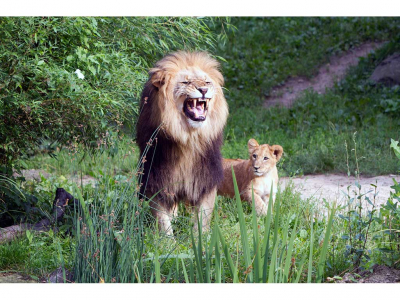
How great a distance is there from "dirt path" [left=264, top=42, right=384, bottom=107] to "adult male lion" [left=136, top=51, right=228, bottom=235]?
19.7ft

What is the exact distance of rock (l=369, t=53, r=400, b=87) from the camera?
9.88 meters

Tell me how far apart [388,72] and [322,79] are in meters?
1.54

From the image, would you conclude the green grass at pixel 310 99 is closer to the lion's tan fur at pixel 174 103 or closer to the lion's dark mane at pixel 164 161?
the lion's dark mane at pixel 164 161

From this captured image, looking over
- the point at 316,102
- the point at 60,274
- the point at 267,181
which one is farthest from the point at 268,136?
the point at 60,274

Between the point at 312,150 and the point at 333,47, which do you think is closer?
the point at 312,150

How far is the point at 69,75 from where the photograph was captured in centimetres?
431

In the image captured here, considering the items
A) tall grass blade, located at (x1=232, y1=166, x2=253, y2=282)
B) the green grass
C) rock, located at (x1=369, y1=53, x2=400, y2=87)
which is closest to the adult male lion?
tall grass blade, located at (x1=232, y1=166, x2=253, y2=282)

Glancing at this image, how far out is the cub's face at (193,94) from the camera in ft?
13.1

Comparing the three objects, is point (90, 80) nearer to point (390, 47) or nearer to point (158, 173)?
point (158, 173)

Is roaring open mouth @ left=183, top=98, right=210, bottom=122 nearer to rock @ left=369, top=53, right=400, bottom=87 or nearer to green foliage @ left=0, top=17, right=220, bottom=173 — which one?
green foliage @ left=0, top=17, right=220, bottom=173

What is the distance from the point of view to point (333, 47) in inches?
473

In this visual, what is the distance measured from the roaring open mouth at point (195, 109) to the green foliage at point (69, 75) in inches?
25.2

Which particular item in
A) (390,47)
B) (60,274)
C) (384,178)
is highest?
(390,47)

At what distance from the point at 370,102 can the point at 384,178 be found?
10.6 feet
